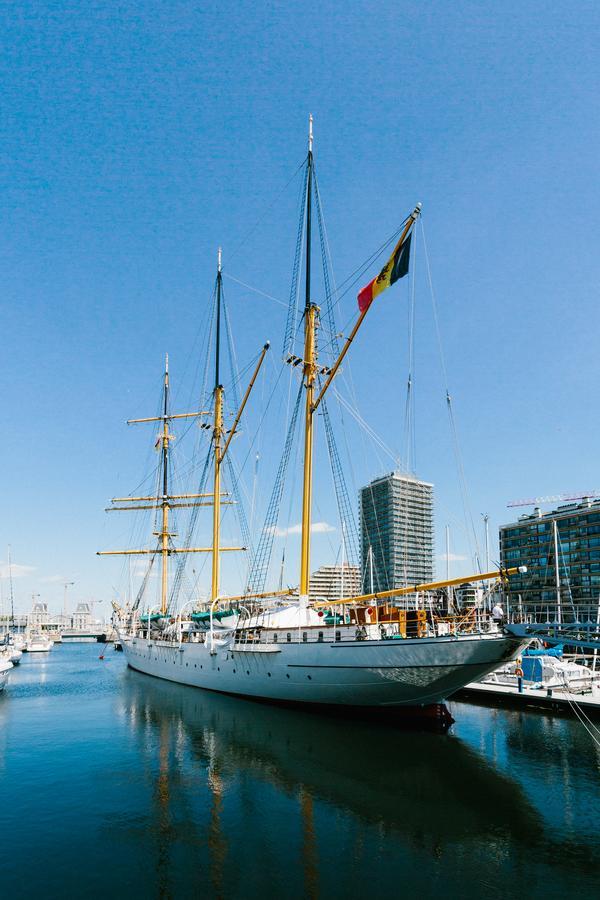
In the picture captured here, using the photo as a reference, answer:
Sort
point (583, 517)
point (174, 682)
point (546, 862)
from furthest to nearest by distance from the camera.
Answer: point (583, 517) → point (174, 682) → point (546, 862)

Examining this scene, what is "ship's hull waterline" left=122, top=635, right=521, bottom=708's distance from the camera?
90.2 ft

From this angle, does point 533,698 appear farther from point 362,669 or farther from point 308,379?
point 308,379

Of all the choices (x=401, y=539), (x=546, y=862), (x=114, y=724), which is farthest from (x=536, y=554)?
(x=546, y=862)

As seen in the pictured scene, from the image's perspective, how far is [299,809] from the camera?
18.4 m

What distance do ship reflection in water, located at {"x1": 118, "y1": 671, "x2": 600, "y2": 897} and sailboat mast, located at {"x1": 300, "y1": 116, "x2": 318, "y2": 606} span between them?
9.53m

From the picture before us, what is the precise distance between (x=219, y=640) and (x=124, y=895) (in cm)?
2812

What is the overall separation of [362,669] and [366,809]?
11.7 metres

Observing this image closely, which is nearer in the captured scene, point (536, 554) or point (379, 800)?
point (379, 800)

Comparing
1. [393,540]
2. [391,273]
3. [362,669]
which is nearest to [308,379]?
[391,273]

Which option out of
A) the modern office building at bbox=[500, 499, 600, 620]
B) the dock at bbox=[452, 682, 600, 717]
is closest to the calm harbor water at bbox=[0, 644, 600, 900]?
the dock at bbox=[452, 682, 600, 717]

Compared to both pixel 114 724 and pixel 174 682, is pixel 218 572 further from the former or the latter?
pixel 114 724

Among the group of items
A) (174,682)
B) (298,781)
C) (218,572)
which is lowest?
(174,682)

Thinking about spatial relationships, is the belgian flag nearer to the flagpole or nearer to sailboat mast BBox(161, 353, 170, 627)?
the flagpole

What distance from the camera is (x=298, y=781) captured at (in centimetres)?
2134
